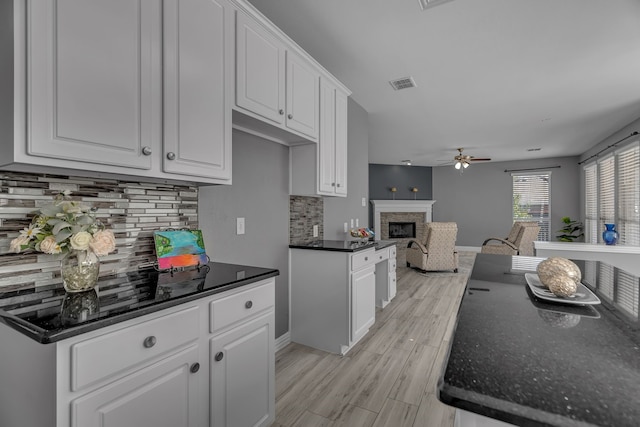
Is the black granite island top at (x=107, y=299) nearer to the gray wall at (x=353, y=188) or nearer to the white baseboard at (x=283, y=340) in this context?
the white baseboard at (x=283, y=340)

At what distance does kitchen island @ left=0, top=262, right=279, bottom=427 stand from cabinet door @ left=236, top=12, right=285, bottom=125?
1044 millimetres

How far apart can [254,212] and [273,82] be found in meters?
0.97

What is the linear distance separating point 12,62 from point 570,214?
1008 centimetres

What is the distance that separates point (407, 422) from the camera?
6.10ft

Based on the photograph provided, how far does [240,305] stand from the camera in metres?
1.52

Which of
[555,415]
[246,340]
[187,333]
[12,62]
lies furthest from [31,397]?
[555,415]

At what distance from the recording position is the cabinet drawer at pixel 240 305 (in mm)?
1402

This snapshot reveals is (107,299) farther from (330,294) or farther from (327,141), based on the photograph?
(327,141)

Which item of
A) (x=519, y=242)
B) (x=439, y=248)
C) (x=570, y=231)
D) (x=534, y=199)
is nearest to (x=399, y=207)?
(x=439, y=248)

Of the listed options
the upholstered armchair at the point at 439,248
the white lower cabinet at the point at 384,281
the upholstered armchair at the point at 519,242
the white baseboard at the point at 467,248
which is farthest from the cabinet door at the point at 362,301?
the white baseboard at the point at 467,248

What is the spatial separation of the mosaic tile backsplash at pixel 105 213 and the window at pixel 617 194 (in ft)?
19.9

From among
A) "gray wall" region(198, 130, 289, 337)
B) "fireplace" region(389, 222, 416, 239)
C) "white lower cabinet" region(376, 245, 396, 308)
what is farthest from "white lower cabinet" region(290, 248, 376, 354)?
"fireplace" region(389, 222, 416, 239)

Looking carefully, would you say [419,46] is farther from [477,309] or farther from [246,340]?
[246,340]

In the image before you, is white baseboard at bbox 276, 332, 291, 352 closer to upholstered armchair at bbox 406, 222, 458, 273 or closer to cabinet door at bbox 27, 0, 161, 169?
cabinet door at bbox 27, 0, 161, 169
